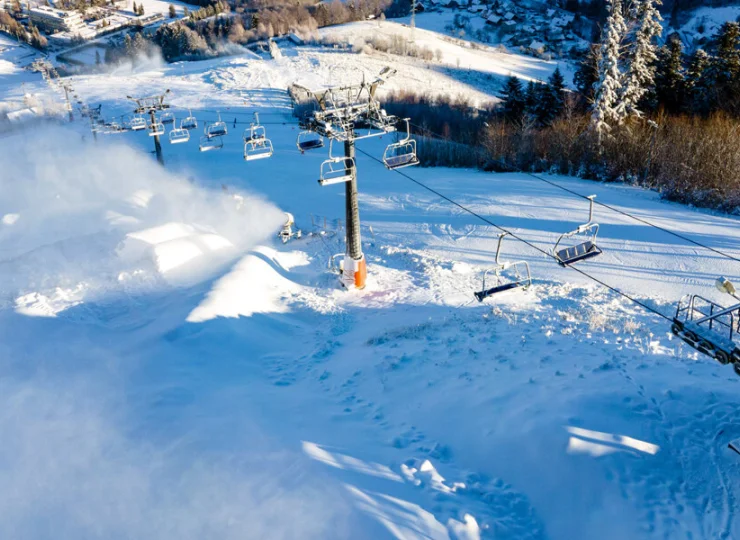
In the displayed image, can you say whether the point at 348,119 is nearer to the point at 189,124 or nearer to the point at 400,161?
the point at 400,161

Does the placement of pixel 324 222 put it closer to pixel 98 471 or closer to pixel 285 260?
pixel 285 260

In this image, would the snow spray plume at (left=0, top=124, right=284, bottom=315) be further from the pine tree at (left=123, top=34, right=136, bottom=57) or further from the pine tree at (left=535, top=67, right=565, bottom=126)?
the pine tree at (left=123, top=34, right=136, bottom=57)

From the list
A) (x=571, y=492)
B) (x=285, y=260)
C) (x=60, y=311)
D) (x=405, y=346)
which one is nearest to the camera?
(x=571, y=492)

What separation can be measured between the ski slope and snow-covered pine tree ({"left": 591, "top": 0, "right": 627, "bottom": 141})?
7.60 m

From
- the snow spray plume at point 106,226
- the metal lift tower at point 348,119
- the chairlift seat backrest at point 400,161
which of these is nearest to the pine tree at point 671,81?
the metal lift tower at point 348,119

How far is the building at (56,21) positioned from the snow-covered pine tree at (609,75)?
102575mm

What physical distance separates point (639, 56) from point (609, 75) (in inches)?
97.0

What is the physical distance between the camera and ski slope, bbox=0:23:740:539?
8.12 meters

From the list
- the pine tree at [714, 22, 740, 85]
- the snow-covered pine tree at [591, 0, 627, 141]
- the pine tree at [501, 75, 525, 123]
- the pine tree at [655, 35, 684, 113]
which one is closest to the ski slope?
the snow-covered pine tree at [591, 0, 627, 141]

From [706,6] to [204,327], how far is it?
4552 inches

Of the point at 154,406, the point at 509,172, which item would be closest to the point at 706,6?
the point at 509,172

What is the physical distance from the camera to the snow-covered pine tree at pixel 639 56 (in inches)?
1182

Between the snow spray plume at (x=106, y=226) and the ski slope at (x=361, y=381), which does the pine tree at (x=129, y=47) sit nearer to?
the snow spray plume at (x=106, y=226)

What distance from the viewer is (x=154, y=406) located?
1102cm
